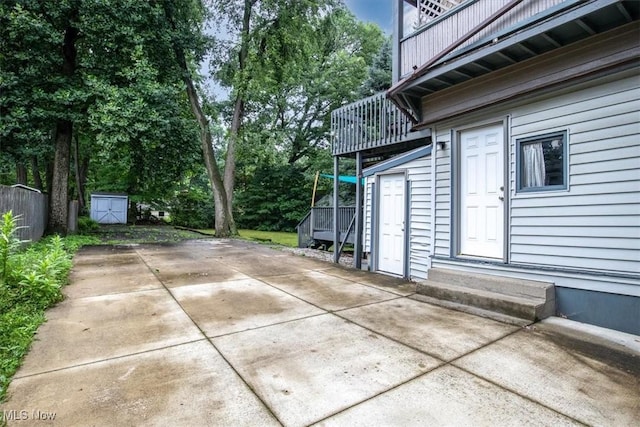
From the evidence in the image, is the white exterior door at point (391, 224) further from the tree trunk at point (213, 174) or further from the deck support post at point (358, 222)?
the tree trunk at point (213, 174)

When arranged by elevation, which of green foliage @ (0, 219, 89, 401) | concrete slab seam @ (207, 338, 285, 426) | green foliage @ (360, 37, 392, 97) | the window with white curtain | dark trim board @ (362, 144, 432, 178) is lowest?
concrete slab seam @ (207, 338, 285, 426)

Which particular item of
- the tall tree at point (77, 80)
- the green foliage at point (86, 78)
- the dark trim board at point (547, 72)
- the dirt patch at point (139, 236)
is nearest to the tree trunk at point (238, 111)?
the dirt patch at point (139, 236)

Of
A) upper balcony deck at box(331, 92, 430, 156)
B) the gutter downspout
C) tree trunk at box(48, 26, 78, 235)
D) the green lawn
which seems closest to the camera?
the gutter downspout

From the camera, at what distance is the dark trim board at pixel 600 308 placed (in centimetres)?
318

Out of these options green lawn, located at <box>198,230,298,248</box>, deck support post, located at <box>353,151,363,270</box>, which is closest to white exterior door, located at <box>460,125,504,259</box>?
deck support post, located at <box>353,151,363,270</box>

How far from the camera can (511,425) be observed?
1.82 metres

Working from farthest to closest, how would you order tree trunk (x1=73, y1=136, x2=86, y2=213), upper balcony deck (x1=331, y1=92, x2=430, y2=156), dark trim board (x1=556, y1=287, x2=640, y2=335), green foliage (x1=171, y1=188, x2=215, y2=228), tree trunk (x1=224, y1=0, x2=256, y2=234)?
1. green foliage (x1=171, y1=188, x2=215, y2=228)
2. tree trunk (x1=73, y1=136, x2=86, y2=213)
3. tree trunk (x1=224, y1=0, x2=256, y2=234)
4. upper balcony deck (x1=331, y1=92, x2=430, y2=156)
5. dark trim board (x1=556, y1=287, x2=640, y2=335)

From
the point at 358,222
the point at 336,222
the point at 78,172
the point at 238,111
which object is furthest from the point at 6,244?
the point at 78,172

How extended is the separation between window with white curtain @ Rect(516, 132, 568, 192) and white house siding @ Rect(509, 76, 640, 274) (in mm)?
80

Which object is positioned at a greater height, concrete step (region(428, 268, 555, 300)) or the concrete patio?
concrete step (region(428, 268, 555, 300))

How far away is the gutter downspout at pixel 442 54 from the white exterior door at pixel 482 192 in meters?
1.11

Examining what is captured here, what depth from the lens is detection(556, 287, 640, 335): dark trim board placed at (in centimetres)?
318

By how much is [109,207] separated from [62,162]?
889cm

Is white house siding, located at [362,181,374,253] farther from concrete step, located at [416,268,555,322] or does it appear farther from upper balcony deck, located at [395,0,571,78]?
concrete step, located at [416,268,555,322]
